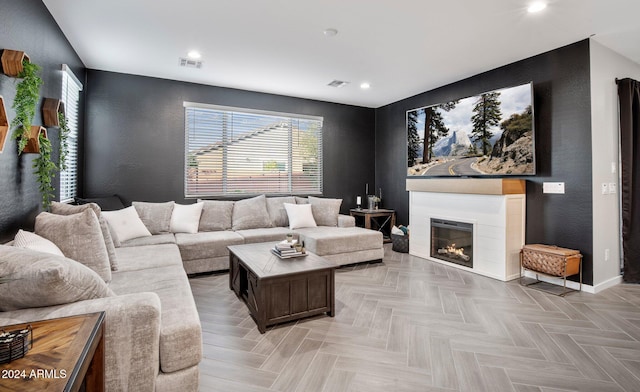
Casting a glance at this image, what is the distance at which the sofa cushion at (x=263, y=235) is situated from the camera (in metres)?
4.11

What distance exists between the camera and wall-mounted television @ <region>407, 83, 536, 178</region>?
367cm

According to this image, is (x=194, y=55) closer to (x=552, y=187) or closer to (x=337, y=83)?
(x=337, y=83)

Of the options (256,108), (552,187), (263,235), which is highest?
(256,108)

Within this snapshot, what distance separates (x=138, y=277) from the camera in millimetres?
2342

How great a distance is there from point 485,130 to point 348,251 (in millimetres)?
2420

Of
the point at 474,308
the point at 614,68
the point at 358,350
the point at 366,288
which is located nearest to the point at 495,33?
the point at 614,68

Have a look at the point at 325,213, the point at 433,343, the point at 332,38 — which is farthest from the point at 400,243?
the point at 332,38

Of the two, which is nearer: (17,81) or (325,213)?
(17,81)

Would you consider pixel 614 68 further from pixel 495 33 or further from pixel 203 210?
pixel 203 210

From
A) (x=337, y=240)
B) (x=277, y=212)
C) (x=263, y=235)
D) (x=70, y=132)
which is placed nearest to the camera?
(x=70, y=132)

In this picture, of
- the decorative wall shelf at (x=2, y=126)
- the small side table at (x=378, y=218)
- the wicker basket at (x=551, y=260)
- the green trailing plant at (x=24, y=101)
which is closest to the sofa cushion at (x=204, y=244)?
the green trailing plant at (x=24, y=101)

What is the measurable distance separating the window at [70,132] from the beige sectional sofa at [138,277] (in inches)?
22.2

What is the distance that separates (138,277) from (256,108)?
11.6ft

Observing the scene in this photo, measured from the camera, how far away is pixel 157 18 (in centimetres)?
290
